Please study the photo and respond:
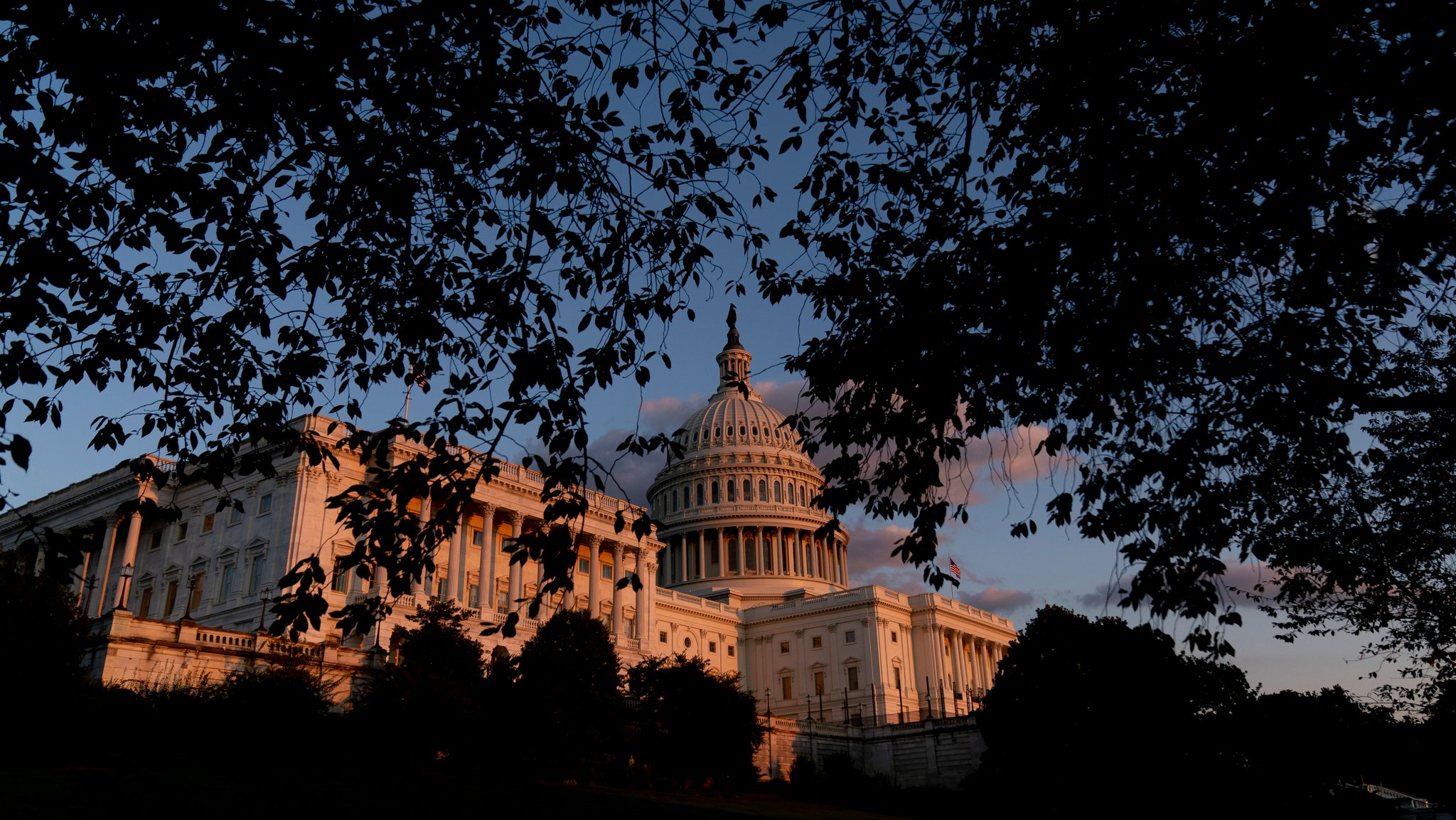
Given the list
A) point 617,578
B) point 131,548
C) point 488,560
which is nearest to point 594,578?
point 617,578

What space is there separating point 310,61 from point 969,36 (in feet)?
24.4

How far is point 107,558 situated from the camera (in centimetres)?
6309

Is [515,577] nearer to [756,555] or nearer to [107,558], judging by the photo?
[107,558]

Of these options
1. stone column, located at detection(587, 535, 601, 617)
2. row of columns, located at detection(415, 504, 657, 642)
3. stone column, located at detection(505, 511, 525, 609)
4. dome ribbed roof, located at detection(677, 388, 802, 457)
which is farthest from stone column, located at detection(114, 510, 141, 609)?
dome ribbed roof, located at detection(677, 388, 802, 457)

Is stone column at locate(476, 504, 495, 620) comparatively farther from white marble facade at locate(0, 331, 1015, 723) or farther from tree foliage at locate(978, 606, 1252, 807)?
tree foliage at locate(978, 606, 1252, 807)

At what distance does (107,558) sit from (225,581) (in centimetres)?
842

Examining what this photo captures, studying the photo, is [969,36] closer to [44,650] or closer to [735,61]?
[735,61]

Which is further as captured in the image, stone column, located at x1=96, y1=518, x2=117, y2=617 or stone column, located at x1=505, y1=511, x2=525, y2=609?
stone column, located at x1=505, y1=511, x2=525, y2=609

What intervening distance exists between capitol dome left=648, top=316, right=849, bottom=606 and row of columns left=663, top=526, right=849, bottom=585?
0.10m

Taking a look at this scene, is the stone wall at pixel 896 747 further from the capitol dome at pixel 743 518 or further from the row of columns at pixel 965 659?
the capitol dome at pixel 743 518

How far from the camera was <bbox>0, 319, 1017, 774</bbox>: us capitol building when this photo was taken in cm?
4416

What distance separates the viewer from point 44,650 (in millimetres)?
35312

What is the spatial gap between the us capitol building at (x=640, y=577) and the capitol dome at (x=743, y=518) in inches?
9.9

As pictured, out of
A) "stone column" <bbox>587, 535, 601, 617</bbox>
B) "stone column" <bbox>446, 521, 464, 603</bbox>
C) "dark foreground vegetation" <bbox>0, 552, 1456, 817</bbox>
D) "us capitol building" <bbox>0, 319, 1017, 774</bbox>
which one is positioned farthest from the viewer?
"stone column" <bbox>587, 535, 601, 617</bbox>
